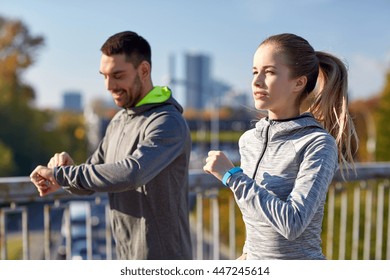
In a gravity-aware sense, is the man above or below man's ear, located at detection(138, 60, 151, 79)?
below

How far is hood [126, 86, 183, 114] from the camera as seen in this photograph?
5.84 ft

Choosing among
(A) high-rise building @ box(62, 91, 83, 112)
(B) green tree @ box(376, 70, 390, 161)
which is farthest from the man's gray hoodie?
(A) high-rise building @ box(62, 91, 83, 112)

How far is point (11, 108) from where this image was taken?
2591 centimetres

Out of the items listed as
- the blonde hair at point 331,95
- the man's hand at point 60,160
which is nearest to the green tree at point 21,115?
the man's hand at point 60,160

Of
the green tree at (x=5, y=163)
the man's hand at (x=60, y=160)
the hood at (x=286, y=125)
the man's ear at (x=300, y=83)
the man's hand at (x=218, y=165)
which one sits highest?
the man's ear at (x=300, y=83)

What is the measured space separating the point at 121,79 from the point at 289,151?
651 mm

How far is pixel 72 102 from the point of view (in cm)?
2734

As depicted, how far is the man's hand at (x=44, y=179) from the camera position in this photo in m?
1.68

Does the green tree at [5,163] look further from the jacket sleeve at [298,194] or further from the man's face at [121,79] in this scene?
the jacket sleeve at [298,194]

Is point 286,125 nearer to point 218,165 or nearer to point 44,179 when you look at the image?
point 218,165

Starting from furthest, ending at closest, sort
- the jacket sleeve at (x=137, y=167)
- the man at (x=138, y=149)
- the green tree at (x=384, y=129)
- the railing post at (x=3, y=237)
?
the green tree at (x=384, y=129) < the railing post at (x=3, y=237) < the man at (x=138, y=149) < the jacket sleeve at (x=137, y=167)

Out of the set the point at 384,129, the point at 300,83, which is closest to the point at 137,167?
the point at 300,83

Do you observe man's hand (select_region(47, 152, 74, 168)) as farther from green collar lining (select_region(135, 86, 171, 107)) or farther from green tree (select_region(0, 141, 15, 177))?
green tree (select_region(0, 141, 15, 177))
